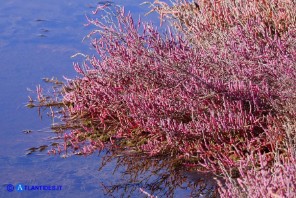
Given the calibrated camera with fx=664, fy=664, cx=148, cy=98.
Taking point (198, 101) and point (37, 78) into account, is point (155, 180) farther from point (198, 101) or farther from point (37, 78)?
point (37, 78)

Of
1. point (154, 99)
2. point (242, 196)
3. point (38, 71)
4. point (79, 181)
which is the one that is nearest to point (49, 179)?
point (79, 181)

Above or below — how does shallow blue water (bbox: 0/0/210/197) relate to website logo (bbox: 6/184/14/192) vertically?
above

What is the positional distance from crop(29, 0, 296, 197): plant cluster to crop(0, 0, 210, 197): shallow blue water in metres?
0.30

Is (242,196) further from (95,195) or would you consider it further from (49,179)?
(49,179)

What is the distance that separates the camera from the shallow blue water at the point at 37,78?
16.2 feet

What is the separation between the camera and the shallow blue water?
4934 millimetres

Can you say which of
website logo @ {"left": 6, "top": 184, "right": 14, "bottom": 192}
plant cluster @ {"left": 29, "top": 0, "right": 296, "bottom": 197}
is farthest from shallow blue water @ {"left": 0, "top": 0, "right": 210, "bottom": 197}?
plant cluster @ {"left": 29, "top": 0, "right": 296, "bottom": 197}

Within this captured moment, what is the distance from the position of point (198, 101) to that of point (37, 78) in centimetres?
278

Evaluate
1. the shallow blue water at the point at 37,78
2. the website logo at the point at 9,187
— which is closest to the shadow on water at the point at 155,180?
the shallow blue water at the point at 37,78

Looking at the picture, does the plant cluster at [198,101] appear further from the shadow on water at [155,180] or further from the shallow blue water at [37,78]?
the shallow blue water at [37,78]

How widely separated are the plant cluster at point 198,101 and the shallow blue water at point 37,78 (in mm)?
297

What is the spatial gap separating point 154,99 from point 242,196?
2245 millimetres

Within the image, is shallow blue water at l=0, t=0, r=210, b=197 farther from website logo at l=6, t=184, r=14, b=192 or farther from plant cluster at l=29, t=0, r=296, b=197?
plant cluster at l=29, t=0, r=296, b=197

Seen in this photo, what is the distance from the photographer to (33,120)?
20.6ft
